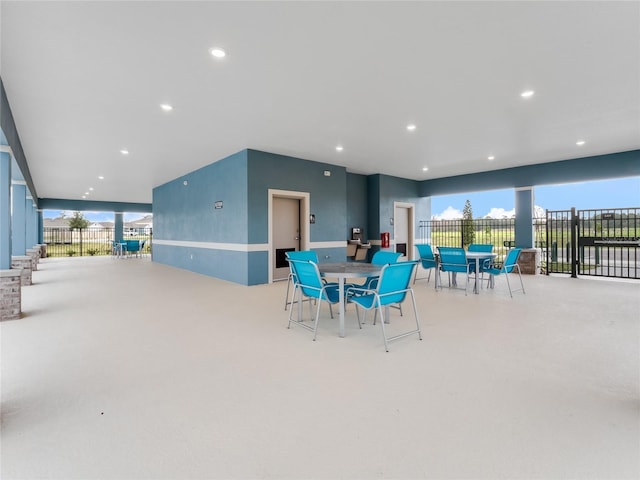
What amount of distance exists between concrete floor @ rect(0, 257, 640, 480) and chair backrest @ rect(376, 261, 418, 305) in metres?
0.49

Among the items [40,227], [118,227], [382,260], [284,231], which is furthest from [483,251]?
[40,227]

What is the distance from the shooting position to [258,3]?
8.13ft

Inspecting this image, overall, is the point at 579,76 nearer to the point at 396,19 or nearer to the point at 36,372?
the point at 396,19

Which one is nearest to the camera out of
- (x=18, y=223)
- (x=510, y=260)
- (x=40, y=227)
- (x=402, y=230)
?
(x=510, y=260)

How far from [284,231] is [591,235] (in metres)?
7.54

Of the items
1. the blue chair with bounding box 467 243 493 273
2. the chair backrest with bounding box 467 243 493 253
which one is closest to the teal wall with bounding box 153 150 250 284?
the blue chair with bounding box 467 243 493 273

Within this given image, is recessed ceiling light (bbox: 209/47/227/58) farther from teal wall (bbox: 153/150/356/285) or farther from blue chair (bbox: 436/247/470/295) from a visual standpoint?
blue chair (bbox: 436/247/470/295)

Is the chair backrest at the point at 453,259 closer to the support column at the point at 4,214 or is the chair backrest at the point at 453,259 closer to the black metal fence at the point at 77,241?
the support column at the point at 4,214

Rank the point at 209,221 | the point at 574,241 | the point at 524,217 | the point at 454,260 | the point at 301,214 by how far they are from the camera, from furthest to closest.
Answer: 1. the point at 524,217
2. the point at 209,221
3. the point at 574,241
4. the point at 301,214
5. the point at 454,260

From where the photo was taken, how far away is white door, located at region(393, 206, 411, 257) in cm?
1070

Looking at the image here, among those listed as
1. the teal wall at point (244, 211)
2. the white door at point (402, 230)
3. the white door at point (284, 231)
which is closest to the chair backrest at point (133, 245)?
the teal wall at point (244, 211)

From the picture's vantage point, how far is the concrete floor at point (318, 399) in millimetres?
1558

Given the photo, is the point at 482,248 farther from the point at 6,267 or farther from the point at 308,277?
the point at 6,267

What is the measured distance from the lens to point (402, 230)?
10.9 m
